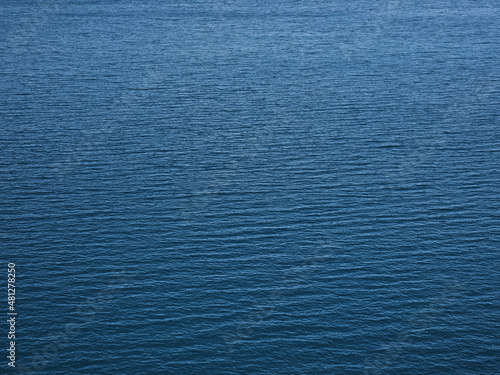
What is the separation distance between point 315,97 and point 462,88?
2487 cm

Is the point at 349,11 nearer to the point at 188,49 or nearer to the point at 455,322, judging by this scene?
the point at 188,49

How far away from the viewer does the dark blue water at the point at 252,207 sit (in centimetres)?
6191

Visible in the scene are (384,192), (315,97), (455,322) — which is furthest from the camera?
(315,97)

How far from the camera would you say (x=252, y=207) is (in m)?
81.9

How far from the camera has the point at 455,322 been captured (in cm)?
6419

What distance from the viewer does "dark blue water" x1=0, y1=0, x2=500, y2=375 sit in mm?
61906

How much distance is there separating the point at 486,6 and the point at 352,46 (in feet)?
182

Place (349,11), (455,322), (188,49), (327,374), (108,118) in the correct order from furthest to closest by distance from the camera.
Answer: (349,11) < (188,49) < (108,118) < (455,322) < (327,374)

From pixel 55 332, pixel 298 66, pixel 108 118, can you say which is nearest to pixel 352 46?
pixel 298 66

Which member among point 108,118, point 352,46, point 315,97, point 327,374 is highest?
point 352,46

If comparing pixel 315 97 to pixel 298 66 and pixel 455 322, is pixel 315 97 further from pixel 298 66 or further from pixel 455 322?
pixel 455 322

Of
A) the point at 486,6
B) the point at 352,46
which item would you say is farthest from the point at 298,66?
the point at 486,6

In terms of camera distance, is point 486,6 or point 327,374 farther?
point 486,6

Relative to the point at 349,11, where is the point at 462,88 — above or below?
below
